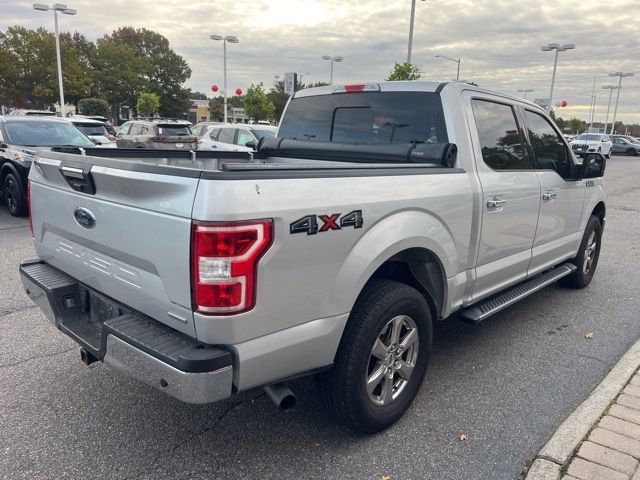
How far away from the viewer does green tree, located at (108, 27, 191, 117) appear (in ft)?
243

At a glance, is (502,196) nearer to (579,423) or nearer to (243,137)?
(579,423)

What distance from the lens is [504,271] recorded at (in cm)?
378

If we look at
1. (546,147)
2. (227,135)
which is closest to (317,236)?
(546,147)

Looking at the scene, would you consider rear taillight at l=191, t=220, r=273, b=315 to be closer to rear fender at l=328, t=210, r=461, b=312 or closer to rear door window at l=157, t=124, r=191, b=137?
rear fender at l=328, t=210, r=461, b=312

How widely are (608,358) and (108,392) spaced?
146 inches

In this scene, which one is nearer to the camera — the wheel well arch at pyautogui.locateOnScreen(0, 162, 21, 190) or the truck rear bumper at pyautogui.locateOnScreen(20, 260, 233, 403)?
the truck rear bumper at pyautogui.locateOnScreen(20, 260, 233, 403)

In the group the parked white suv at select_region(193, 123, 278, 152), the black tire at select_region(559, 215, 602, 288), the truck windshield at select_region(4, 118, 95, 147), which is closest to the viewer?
the black tire at select_region(559, 215, 602, 288)

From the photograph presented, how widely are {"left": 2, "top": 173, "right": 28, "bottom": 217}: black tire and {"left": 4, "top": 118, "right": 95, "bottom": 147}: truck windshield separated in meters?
0.72

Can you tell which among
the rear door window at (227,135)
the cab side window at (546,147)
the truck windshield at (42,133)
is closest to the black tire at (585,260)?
the cab side window at (546,147)

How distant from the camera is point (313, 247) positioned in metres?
2.22

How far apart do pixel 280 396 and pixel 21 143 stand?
871 centimetres

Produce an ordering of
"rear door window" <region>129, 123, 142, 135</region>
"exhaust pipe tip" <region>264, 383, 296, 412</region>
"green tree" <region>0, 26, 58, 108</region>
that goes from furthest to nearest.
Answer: "green tree" <region>0, 26, 58, 108</region>
"rear door window" <region>129, 123, 142, 135</region>
"exhaust pipe tip" <region>264, 383, 296, 412</region>

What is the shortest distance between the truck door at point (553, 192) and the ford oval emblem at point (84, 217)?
331cm

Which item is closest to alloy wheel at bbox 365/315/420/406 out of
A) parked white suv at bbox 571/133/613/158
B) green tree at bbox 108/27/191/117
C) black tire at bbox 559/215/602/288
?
black tire at bbox 559/215/602/288
